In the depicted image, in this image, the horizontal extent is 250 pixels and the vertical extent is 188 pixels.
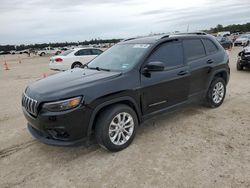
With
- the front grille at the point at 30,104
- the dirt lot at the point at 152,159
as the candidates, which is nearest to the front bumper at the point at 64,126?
the front grille at the point at 30,104

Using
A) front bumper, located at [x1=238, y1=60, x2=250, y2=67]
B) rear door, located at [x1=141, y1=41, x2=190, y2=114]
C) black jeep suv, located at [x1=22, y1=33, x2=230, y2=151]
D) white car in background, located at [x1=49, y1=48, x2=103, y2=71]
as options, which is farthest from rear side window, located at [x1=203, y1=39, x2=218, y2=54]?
white car in background, located at [x1=49, y1=48, x2=103, y2=71]

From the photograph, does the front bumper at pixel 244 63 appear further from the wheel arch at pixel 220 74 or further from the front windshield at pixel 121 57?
the front windshield at pixel 121 57

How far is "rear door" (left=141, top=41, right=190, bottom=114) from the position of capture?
4.26 m

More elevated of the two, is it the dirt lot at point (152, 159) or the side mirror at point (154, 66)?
the side mirror at point (154, 66)

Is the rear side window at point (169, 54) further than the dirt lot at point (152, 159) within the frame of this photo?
Yes

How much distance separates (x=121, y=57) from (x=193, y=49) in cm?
157

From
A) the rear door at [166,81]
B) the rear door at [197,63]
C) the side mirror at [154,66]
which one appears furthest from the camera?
the rear door at [197,63]

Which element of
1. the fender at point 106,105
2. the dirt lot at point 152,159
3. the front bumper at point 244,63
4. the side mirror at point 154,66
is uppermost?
the side mirror at point 154,66

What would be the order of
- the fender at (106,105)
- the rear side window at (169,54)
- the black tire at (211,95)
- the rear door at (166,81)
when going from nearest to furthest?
the fender at (106,105) → the rear door at (166,81) → the rear side window at (169,54) → the black tire at (211,95)

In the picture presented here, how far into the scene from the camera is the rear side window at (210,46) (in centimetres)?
553

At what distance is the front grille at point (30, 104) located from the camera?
12.0ft

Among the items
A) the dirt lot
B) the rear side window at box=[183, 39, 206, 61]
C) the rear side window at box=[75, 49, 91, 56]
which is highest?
the rear side window at box=[183, 39, 206, 61]

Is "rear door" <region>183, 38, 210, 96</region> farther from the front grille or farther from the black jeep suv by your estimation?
the front grille

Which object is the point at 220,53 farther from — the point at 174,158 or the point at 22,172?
the point at 22,172
